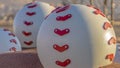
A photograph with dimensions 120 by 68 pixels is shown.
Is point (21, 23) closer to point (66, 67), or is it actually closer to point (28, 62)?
point (28, 62)

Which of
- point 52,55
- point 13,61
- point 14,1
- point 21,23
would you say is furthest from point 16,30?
point 14,1

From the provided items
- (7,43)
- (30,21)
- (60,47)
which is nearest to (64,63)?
(60,47)

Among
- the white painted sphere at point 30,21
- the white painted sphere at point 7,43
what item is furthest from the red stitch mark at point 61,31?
the white painted sphere at point 30,21

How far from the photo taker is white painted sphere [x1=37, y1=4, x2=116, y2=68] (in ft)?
30.5

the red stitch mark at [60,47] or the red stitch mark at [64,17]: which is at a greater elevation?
the red stitch mark at [64,17]

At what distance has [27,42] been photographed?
14984 millimetres

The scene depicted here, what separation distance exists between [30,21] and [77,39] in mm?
5684

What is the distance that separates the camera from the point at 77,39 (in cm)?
923

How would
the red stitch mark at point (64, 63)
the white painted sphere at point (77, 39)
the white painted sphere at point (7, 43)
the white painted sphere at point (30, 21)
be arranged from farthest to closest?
the white painted sphere at point (30, 21)
the white painted sphere at point (7, 43)
the red stitch mark at point (64, 63)
the white painted sphere at point (77, 39)

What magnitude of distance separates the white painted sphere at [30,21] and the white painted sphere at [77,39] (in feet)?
15.7

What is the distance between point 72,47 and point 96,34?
0.60m

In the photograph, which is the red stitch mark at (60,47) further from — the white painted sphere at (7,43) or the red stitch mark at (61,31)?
the white painted sphere at (7,43)

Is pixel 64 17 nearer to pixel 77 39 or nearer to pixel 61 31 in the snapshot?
pixel 61 31

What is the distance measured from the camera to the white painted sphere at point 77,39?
9297 mm
